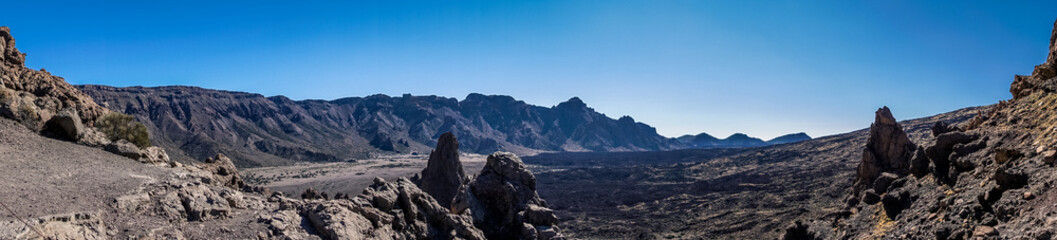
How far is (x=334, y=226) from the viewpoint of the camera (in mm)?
11000

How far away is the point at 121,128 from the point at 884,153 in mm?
31809

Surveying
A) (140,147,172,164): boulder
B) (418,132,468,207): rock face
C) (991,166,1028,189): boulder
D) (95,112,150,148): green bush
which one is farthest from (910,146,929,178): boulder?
(95,112,150,148): green bush

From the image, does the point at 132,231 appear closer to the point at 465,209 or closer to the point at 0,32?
the point at 465,209

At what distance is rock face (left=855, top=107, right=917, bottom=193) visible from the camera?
72.1ft

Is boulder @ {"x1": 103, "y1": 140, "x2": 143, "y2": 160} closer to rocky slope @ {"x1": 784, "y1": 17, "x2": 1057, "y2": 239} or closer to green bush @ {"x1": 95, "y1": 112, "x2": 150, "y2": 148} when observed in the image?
green bush @ {"x1": 95, "y1": 112, "x2": 150, "y2": 148}

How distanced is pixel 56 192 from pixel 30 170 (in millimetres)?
2131

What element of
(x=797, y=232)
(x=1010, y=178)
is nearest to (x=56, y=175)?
(x=1010, y=178)

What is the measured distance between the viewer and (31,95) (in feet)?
52.8

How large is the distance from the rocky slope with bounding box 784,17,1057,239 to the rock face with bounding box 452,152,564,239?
9.78 metres

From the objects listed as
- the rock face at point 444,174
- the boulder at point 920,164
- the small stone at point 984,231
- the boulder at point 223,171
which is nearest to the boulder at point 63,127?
the boulder at point 223,171

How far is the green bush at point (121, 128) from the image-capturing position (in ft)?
59.4

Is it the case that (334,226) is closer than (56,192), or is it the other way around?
(56,192)

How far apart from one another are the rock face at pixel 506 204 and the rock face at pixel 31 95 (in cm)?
1305

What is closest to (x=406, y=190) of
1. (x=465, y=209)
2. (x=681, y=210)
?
(x=465, y=209)
